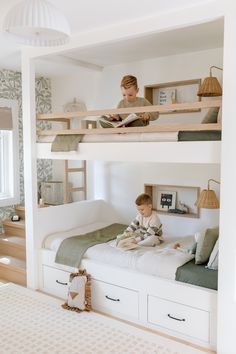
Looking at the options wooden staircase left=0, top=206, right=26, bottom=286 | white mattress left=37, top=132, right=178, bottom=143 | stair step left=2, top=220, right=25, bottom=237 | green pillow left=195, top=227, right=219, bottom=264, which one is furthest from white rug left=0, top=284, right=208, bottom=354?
white mattress left=37, top=132, right=178, bottom=143

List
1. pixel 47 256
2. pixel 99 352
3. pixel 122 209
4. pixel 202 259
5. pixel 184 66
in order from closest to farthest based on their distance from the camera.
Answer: pixel 99 352 → pixel 202 259 → pixel 47 256 → pixel 184 66 → pixel 122 209

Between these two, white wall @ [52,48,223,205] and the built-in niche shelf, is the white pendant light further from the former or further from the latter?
the built-in niche shelf

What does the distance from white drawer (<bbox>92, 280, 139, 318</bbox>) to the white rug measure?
93mm

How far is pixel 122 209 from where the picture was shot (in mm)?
4402

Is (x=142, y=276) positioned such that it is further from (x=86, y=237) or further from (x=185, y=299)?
(x=86, y=237)

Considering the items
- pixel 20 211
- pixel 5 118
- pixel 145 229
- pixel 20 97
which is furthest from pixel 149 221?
pixel 20 97

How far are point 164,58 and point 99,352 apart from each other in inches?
118

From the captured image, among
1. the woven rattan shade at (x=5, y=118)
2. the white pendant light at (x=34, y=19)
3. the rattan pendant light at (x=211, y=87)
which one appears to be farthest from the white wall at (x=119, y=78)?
the white pendant light at (x=34, y=19)

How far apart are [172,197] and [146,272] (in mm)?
1341

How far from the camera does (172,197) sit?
4016 mm

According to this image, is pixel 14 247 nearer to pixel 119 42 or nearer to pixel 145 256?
pixel 145 256

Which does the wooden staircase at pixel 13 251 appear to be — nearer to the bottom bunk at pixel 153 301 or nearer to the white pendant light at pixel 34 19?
the bottom bunk at pixel 153 301

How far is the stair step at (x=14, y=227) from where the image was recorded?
4.35m

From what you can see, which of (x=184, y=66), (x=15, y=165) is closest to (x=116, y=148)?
(x=184, y=66)
